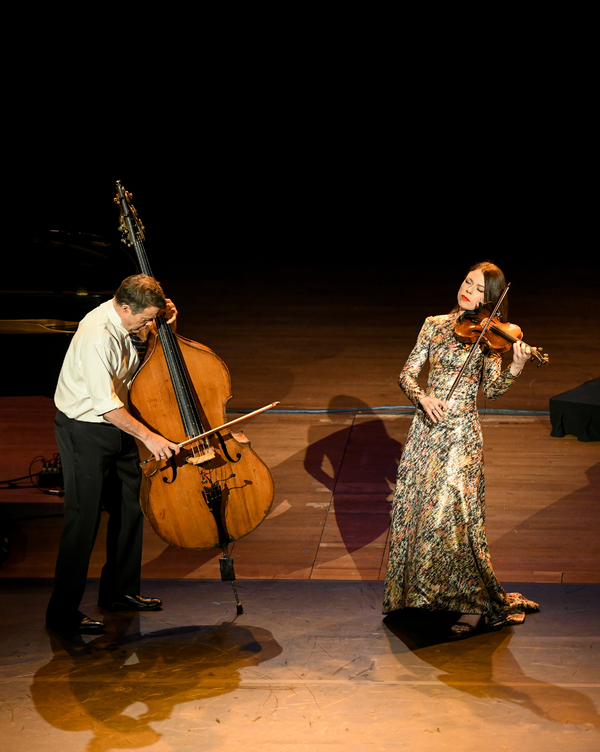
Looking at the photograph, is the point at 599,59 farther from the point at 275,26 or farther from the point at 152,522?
the point at 152,522

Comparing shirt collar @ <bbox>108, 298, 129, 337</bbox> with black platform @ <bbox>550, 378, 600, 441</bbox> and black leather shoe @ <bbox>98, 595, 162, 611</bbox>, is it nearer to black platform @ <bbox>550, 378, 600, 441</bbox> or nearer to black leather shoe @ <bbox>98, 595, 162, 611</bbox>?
black leather shoe @ <bbox>98, 595, 162, 611</bbox>

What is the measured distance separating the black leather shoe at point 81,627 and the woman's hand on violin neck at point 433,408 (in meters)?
1.54

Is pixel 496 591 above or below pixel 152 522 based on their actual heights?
below

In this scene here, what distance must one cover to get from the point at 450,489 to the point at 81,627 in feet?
5.08

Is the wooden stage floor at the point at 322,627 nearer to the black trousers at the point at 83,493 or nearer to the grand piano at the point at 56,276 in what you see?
the black trousers at the point at 83,493

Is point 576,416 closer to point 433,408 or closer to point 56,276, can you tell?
point 433,408

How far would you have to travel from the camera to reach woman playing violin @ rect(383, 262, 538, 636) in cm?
318

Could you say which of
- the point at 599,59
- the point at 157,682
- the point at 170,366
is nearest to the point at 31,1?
the point at 599,59

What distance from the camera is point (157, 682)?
117 inches

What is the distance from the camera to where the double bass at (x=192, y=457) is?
3.23m

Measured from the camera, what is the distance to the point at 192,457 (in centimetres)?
323

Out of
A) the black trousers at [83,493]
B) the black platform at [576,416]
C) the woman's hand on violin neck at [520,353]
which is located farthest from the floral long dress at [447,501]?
the black platform at [576,416]

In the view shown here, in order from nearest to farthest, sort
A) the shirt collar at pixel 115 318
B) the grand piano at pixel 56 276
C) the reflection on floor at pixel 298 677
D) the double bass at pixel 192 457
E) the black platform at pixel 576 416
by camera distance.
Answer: the reflection on floor at pixel 298 677, the shirt collar at pixel 115 318, the double bass at pixel 192 457, the black platform at pixel 576 416, the grand piano at pixel 56 276

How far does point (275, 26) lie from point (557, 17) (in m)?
4.10
